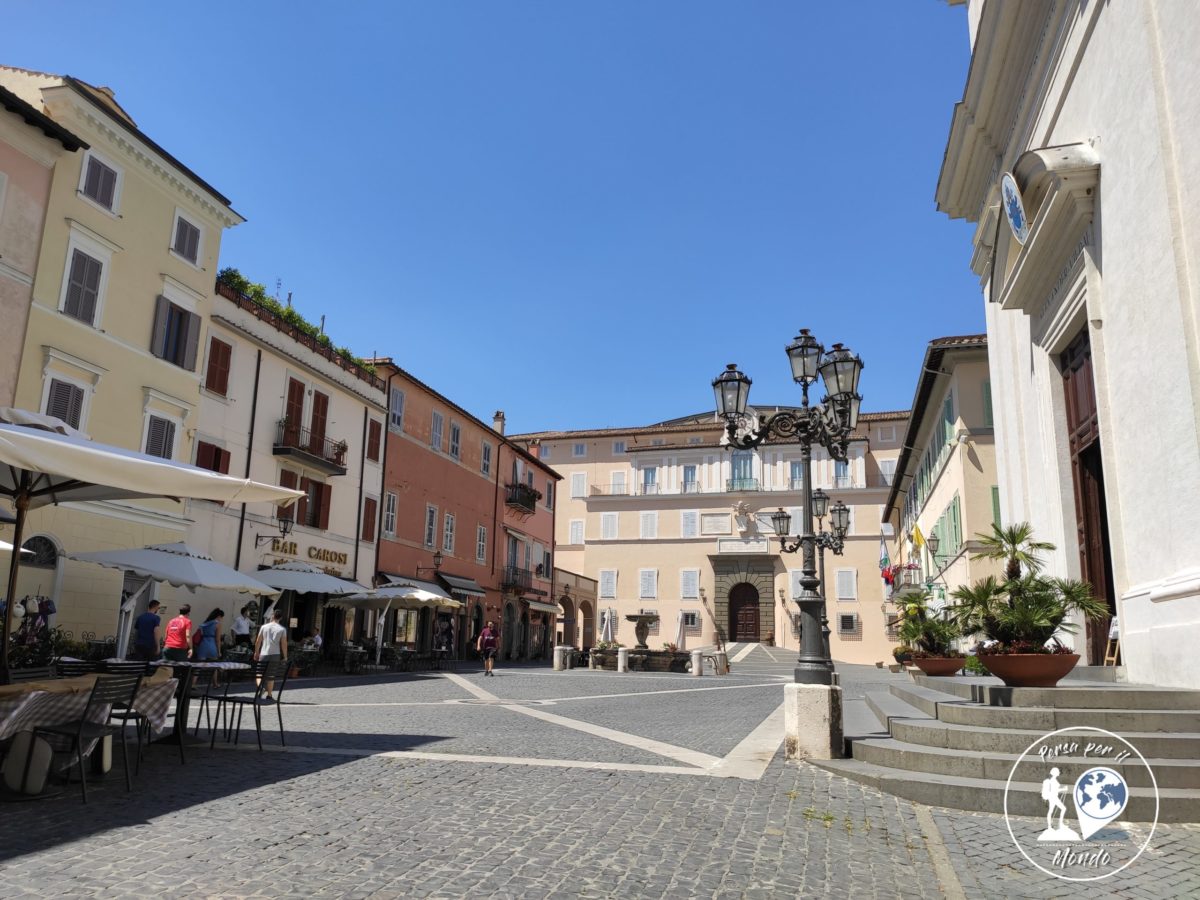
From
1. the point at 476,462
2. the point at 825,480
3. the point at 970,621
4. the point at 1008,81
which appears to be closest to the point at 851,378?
the point at 970,621

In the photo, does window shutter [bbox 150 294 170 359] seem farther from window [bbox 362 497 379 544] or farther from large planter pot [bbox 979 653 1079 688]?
large planter pot [bbox 979 653 1079 688]

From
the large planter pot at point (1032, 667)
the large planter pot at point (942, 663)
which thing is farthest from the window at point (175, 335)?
the large planter pot at point (1032, 667)

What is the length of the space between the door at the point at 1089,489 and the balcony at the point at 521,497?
29.7 meters

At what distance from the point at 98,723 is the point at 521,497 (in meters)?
33.4

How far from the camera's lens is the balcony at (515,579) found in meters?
38.1

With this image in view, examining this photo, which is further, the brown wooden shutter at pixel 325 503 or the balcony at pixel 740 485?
the balcony at pixel 740 485

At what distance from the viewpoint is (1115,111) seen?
8.89 metres

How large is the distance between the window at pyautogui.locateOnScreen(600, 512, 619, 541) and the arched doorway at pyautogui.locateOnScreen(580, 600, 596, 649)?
4.41 m

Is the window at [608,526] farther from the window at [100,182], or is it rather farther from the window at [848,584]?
the window at [100,182]

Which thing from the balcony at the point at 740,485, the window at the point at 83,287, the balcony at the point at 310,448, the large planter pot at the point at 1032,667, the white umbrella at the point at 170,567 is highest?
the balcony at the point at 740,485

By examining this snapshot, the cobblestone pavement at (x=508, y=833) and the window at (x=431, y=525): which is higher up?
the window at (x=431, y=525)

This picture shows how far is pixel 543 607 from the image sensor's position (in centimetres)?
4131

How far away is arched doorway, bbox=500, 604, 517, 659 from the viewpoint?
38031 millimetres

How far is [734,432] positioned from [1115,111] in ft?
16.7
